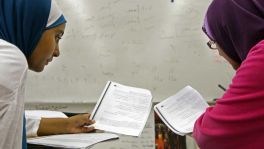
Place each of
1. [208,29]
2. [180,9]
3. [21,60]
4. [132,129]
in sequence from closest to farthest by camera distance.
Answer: [21,60] → [208,29] → [132,129] → [180,9]

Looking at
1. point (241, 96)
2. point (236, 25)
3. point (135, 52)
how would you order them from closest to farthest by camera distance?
point (241, 96) → point (236, 25) → point (135, 52)

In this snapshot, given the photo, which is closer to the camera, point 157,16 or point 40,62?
point 40,62

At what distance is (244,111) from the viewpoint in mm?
726

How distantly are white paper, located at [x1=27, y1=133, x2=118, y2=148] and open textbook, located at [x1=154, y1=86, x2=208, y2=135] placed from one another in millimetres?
218

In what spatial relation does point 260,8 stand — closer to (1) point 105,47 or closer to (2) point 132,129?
(2) point 132,129

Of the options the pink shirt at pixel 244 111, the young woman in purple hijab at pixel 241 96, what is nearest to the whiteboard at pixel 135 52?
the young woman in purple hijab at pixel 241 96

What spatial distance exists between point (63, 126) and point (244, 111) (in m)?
0.78

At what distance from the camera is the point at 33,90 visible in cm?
231

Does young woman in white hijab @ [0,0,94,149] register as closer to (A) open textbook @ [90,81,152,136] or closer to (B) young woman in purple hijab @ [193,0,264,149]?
(A) open textbook @ [90,81,152,136]

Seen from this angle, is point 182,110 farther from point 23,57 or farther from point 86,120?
point 23,57

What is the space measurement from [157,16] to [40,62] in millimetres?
1219

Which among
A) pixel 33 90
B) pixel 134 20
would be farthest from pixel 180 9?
pixel 33 90

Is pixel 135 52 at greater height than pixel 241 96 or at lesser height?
lesser

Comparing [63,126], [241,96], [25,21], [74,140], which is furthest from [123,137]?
[241,96]
